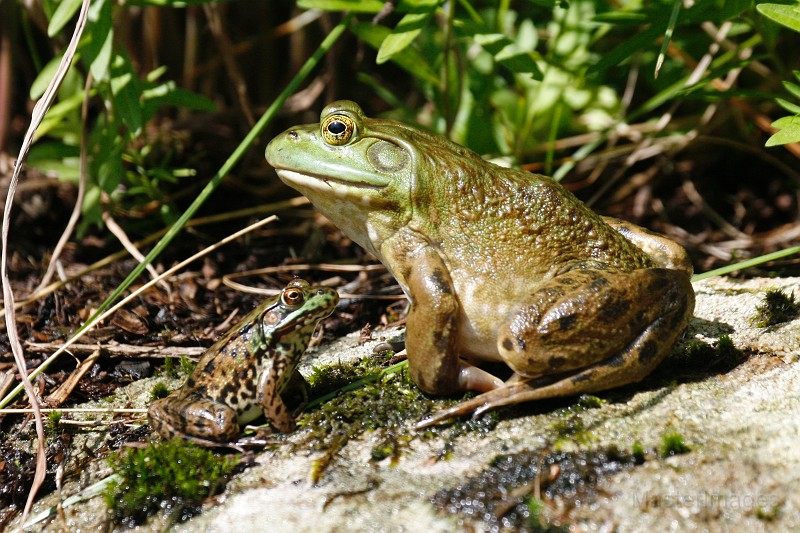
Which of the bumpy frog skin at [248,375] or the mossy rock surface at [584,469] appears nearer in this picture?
the mossy rock surface at [584,469]

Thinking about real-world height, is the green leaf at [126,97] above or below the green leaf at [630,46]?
below

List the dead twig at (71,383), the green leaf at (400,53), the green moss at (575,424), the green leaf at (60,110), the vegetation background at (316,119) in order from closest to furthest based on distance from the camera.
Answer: the green moss at (575,424) < the dead twig at (71,383) < the vegetation background at (316,119) < the green leaf at (400,53) < the green leaf at (60,110)

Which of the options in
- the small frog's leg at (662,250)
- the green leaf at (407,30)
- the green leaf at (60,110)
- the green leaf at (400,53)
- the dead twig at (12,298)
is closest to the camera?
the dead twig at (12,298)

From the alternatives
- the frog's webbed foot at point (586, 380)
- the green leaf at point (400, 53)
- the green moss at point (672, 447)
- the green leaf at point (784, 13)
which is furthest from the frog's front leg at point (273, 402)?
the green leaf at point (784, 13)

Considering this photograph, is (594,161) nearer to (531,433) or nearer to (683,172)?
(683,172)

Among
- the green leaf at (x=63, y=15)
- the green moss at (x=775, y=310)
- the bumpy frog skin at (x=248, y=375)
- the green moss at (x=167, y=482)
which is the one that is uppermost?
the green leaf at (x=63, y=15)

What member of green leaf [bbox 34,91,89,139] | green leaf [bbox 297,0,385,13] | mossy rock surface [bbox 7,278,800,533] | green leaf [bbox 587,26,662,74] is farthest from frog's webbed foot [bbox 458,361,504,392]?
green leaf [bbox 34,91,89,139]

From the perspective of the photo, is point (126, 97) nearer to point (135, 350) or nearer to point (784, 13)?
point (135, 350)

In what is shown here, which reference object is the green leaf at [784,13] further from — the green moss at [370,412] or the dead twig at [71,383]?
the dead twig at [71,383]
